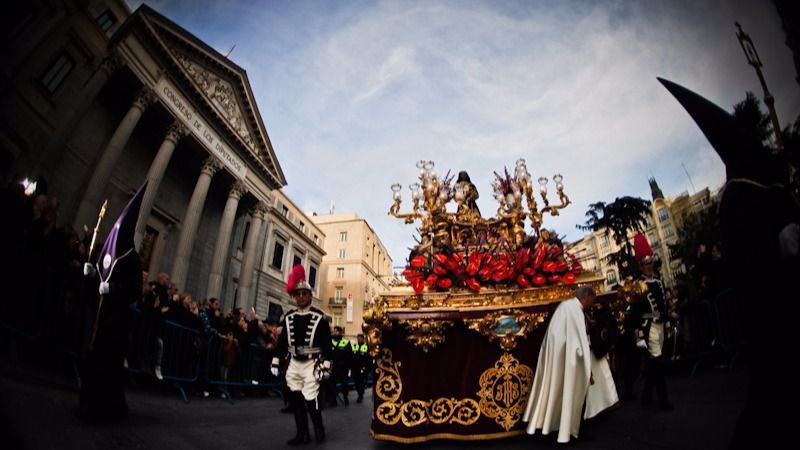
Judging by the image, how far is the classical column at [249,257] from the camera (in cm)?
2102

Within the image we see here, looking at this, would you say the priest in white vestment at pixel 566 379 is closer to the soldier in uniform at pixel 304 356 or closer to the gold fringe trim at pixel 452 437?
the gold fringe trim at pixel 452 437

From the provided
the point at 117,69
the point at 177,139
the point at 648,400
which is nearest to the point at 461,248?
the point at 648,400

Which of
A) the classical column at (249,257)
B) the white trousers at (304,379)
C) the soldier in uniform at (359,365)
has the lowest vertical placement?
the soldier in uniform at (359,365)

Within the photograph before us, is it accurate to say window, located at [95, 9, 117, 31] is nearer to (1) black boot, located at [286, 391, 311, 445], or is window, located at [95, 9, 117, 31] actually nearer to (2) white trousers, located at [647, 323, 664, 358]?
(1) black boot, located at [286, 391, 311, 445]

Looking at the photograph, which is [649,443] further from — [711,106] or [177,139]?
[177,139]

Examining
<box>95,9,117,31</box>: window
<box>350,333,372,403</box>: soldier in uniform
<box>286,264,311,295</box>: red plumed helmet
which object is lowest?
<box>350,333,372,403</box>: soldier in uniform

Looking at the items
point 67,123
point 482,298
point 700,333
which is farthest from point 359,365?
point 67,123

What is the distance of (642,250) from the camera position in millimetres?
4520

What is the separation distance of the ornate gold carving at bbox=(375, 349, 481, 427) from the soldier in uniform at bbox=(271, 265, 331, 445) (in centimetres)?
95

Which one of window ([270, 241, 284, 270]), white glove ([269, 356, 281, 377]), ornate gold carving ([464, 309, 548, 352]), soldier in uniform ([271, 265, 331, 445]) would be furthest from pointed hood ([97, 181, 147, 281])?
window ([270, 241, 284, 270])

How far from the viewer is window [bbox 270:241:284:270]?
28.8m

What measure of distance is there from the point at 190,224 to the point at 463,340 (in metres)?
17.5

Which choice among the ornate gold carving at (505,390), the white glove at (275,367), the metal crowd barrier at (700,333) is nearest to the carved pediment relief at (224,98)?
the white glove at (275,367)

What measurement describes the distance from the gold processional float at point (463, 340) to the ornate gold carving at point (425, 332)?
0.04 feet
